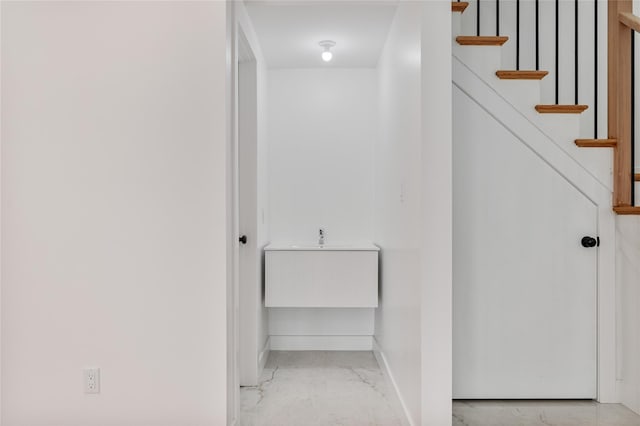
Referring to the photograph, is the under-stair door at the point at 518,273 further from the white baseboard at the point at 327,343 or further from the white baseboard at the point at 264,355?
the white baseboard at the point at 327,343

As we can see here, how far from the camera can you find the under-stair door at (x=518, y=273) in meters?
2.89

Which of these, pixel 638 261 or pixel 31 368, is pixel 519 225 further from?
pixel 31 368

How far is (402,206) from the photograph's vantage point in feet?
9.52

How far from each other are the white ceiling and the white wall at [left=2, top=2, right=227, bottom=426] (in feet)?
2.44

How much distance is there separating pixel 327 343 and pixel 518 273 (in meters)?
1.87

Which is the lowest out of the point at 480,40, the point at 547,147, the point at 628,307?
the point at 628,307

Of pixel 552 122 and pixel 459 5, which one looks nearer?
pixel 459 5

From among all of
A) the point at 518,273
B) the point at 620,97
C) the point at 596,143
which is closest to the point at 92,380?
the point at 518,273

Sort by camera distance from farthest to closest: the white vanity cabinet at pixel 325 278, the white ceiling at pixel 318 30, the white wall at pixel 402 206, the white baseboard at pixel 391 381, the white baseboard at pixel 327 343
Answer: the white baseboard at pixel 327 343
the white vanity cabinet at pixel 325 278
the white ceiling at pixel 318 30
the white baseboard at pixel 391 381
the white wall at pixel 402 206

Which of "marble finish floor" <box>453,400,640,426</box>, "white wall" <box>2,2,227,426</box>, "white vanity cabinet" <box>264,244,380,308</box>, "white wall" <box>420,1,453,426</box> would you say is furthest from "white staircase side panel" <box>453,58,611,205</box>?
"white wall" <box>2,2,227,426</box>

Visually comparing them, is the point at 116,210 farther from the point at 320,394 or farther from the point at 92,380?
the point at 320,394

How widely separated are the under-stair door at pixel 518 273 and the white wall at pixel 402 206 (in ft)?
1.05

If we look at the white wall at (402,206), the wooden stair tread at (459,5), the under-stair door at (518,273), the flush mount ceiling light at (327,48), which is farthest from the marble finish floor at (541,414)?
the flush mount ceiling light at (327,48)

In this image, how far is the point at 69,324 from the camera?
7.66ft
